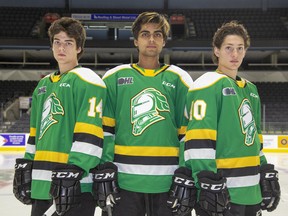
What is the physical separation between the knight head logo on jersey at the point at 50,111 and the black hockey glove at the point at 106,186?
1.21ft

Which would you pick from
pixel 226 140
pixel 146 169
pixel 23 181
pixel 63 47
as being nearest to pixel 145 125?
pixel 146 169

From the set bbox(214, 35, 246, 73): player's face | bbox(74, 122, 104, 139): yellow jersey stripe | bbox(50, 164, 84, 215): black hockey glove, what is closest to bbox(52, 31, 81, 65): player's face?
bbox(74, 122, 104, 139): yellow jersey stripe

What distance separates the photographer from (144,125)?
6.65 feet

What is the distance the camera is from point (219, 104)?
6.29ft

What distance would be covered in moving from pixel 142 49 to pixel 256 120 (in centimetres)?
81

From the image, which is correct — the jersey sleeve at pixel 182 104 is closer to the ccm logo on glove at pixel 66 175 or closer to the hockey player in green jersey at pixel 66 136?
the hockey player in green jersey at pixel 66 136

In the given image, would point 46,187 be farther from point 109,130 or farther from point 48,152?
point 109,130

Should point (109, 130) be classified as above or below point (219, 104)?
below

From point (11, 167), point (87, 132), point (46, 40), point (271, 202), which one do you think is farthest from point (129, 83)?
point (46, 40)

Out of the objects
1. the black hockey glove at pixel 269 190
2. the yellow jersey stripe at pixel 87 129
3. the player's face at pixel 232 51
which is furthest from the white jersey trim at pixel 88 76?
the black hockey glove at pixel 269 190

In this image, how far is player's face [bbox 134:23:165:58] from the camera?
212 centimetres

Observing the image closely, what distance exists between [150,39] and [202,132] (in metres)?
0.66

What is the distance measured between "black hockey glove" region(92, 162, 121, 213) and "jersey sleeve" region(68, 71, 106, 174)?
0.06 meters

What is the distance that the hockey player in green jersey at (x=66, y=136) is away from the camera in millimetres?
1818
